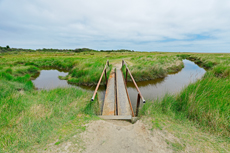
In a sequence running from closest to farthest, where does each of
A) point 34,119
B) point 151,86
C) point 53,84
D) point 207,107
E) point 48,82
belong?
point 34,119 < point 207,107 < point 151,86 < point 53,84 < point 48,82

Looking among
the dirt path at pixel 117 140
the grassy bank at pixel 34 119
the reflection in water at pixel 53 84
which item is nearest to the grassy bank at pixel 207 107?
the dirt path at pixel 117 140

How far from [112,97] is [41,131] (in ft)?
11.8

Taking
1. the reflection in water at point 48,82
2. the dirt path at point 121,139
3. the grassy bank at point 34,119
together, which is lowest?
the reflection in water at point 48,82

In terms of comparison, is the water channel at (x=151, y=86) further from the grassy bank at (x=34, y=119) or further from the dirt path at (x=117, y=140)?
the dirt path at (x=117, y=140)

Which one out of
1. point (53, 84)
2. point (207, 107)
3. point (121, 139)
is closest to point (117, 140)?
point (121, 139)

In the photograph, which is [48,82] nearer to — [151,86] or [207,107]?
[151,86]

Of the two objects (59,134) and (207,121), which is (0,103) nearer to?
(59,134)

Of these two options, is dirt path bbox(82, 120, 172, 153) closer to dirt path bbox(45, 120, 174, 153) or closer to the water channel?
dirt path bbox(45, 120, 174, 153)

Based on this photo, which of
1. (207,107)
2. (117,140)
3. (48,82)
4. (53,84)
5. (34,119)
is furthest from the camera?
(48,82)

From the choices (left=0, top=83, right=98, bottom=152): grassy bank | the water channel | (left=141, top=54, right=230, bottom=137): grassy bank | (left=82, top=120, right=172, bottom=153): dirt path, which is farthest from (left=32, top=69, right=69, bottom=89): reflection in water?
(left=141, top=54, right=230, bottom=137): grassy bank

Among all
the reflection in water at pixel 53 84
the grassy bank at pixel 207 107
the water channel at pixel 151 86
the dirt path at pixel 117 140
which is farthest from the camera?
the reflection in water at pixel 53 84

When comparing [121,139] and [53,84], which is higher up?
[121,139]

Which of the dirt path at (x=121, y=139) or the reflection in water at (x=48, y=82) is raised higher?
the dirt path at (x=121, y=139)

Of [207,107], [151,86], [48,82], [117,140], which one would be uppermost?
[207,107]
